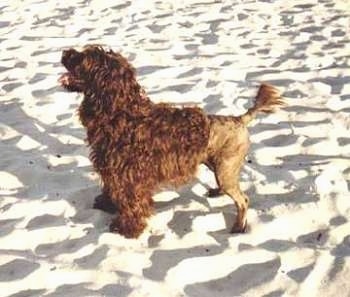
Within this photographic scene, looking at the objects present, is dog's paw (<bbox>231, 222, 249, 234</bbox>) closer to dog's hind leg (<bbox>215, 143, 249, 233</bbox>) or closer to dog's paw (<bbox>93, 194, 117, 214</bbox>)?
dog's hind leg (<bbox>215, 143, 249, 233</bbox>)

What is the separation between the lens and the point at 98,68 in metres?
4.16

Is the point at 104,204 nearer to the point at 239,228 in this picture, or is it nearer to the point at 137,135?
the point at 137,135

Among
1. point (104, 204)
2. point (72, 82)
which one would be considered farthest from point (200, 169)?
point (72, 82)

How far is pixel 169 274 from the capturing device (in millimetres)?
4055

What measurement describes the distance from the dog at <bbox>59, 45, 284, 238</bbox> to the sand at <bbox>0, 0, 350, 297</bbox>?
1.18 feet

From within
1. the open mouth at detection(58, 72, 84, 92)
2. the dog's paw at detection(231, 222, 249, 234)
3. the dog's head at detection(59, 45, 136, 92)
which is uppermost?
the dog's head at detection(59, 45, 136, 92)

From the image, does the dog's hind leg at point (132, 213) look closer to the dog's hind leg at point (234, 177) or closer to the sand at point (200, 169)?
the sand at point (200, 169)

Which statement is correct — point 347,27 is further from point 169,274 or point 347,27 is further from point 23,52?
point 169,274

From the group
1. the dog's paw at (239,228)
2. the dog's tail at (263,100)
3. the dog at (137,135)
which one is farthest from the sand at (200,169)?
the dog's tail at (263,100)

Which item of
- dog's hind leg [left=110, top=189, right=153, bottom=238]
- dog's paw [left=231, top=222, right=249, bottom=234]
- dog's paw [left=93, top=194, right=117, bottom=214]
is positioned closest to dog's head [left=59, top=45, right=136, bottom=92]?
dog's hind leg [left=110, top=189, right=153, bottom=238]

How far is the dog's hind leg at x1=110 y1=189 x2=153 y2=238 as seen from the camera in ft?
14.5

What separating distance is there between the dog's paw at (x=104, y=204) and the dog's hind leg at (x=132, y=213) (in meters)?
0.25

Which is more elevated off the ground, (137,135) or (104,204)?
(137,135)

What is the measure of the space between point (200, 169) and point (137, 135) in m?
1.11
